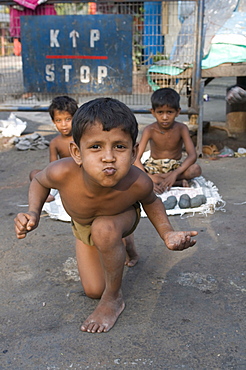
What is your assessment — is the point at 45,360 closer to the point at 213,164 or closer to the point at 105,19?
the point at 213,164

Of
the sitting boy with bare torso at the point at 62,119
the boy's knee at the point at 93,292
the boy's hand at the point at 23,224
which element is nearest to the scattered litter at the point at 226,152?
the sitting boy with bare torso at the point at 62,119

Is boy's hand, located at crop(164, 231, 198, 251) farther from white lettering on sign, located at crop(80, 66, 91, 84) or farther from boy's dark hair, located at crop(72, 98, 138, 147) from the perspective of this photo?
white lettering on sign, located at crop(80, 66, 91, 84)

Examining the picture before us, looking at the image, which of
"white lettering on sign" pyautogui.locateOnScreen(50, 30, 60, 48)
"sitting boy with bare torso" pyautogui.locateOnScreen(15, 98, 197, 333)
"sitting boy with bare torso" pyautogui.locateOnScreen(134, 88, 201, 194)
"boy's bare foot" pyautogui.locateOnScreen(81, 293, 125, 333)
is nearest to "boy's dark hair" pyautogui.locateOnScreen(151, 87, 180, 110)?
"sitting boy with bare torso" pyautogui.locateOnScreen(134, 88, 201, 194)

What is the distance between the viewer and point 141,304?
2.40 metres

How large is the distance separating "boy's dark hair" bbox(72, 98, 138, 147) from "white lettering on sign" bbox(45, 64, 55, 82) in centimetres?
393

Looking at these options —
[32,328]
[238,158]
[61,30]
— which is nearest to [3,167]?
[61,30]

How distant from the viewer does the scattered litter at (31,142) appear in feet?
19.7

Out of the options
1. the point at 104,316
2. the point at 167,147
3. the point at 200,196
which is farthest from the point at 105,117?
the point at 167,147

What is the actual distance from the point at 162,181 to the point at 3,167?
6.89ft

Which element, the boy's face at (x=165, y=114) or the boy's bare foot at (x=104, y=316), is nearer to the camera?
the boy's bare foot at (x=104, y=316)

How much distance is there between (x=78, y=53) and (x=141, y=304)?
4.03 meters

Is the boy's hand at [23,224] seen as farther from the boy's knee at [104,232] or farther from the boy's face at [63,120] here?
the boy's face at [63,120]

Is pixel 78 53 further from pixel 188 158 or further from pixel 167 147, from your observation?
pixel 188 158

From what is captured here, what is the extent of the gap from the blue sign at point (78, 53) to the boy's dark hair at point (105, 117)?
3695 mm
